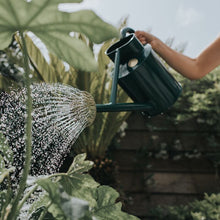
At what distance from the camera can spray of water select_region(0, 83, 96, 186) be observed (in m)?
0.47

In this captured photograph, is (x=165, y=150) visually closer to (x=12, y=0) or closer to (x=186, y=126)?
(x=186, y=126)

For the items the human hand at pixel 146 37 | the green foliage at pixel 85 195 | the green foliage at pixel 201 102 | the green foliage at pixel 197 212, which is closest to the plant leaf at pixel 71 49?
the green foliage at pixel 85 195

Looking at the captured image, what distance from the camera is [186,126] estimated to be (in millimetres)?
3260

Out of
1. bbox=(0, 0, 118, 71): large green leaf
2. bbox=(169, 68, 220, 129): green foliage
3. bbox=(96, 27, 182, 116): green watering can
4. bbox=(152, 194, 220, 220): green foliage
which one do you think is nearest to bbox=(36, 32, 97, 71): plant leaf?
bbox=(0, 0, 118, 71): large green leaf

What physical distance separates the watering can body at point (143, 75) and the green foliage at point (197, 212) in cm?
170

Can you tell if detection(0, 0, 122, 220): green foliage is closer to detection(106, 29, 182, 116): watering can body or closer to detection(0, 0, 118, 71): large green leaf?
detection(0, 0, 118, 71): large green leaf

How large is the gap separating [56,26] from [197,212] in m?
2.40

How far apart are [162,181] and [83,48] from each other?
116 inches

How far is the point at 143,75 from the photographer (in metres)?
0.67

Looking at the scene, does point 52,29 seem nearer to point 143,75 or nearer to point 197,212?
point 143,75

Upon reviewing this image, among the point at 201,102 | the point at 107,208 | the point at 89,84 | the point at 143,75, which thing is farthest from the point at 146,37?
the point at 201,102

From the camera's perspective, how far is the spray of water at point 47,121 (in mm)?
473

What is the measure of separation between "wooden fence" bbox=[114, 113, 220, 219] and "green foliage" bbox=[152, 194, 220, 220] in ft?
0.96

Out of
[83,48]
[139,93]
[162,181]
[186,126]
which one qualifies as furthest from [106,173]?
[83,48]
